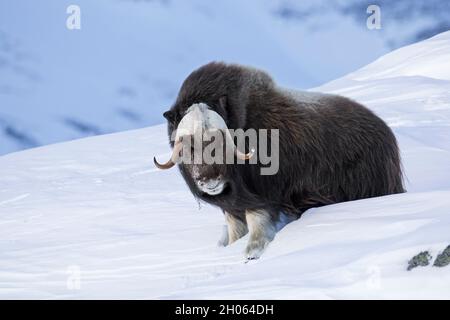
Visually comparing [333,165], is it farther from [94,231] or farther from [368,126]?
[94,231]

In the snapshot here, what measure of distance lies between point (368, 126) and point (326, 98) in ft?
1.26

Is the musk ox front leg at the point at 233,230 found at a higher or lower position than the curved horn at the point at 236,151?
lower

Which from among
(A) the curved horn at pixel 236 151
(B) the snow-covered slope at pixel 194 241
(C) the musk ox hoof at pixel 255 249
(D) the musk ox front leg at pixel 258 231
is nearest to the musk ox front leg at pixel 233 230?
(B) the snow-covered slope at pixel 194 241

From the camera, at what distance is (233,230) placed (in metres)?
4.82

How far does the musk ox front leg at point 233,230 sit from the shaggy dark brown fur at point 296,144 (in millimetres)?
123

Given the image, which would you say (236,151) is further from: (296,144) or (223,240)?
(223,240)

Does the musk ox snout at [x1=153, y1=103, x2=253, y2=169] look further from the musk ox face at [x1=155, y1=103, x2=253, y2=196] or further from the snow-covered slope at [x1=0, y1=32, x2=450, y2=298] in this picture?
the snow-covered slope at [x1=0, y1=32, x2=450, y2=298]

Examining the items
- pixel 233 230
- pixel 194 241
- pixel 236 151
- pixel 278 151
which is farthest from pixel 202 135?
pixel 194 241

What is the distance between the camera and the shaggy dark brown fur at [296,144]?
4379 millimetres

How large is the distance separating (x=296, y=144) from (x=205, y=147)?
2.55 feet

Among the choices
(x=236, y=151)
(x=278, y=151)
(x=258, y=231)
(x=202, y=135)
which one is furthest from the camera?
(x=278, y=151)

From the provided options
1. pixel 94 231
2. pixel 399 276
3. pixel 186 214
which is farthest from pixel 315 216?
pixel 94 231

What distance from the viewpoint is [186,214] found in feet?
22.8

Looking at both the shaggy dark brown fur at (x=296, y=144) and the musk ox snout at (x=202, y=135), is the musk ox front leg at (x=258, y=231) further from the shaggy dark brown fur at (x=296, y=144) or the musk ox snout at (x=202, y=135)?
the musk ox snout at (x=202, y=135)
